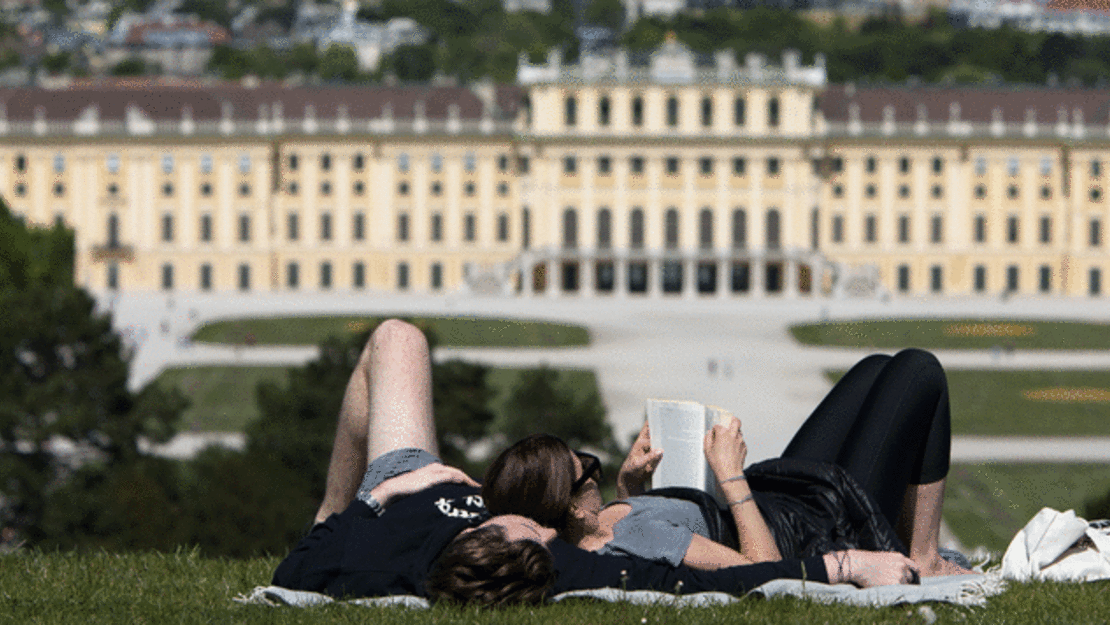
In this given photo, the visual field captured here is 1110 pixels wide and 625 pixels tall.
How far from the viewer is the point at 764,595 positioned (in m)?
5.86

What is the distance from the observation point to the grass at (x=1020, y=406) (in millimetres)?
29255

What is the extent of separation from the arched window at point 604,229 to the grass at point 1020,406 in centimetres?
2403

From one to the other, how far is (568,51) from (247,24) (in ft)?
176

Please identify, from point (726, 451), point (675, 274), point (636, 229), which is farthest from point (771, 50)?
point (726, 451)

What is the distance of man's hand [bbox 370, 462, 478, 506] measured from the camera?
622 cm

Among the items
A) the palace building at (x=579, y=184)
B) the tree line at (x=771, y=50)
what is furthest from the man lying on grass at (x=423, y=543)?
the tree line at (x=771, y=50)

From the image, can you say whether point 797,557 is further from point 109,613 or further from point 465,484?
point 109,613

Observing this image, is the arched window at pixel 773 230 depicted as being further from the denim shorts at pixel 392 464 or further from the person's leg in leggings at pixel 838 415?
the denim shorts at pixel 392 464

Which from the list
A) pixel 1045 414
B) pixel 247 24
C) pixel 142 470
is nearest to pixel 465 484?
pixel 142 470

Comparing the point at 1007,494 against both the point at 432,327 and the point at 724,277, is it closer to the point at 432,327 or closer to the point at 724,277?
the point at 432,327

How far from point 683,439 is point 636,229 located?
5350cm

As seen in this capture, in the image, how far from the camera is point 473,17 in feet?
447

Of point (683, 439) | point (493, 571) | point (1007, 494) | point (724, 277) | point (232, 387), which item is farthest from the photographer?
point (724, 277)

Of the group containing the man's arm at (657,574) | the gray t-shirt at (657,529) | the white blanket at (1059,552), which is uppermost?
the gray t-shirt at (657,529)
